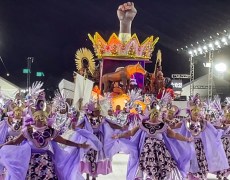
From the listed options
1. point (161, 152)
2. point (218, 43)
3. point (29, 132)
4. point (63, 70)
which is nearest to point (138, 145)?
point (161, 152)

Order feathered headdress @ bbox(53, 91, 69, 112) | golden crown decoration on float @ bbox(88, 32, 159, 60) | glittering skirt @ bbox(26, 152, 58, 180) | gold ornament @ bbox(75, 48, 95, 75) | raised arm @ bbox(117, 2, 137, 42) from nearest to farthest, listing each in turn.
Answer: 1. glittering skirt @ bbox(26, 152, 58, 180)
2. feathered headdress @ bbox(53, 91, 69, 112)
3. gold ornament @ bbox(75, 48, 95, 75)
4. golden crown decoration on float @ bbox(88, 32, 159, 60)
5. raised arm @ bbox(117, 2, 137, 42)

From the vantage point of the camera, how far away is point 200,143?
952 centimetres

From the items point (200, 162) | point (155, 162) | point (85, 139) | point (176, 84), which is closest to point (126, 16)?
point (176, 84)

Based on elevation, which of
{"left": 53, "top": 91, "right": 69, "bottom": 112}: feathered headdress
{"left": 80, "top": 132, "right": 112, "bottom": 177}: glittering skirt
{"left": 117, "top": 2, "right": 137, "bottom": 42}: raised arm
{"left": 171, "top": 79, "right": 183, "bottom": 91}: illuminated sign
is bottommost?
{"left": 80, "top": 132, "right": 112, "bottom": 177}: glittering skirt

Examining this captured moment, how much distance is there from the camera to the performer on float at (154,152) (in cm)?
796

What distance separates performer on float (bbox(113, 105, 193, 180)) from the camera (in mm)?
7957

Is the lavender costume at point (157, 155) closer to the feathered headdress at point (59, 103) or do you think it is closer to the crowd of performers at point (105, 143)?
the crowd of performers at point (105, 143)

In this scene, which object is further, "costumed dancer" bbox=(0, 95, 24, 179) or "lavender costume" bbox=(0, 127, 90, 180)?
"costumed dancer" bbox=(0, 95, 24, 179)

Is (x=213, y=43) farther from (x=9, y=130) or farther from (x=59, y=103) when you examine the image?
(x=9, y=130)

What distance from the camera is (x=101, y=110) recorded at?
10734mm

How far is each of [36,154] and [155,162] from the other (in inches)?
87.2

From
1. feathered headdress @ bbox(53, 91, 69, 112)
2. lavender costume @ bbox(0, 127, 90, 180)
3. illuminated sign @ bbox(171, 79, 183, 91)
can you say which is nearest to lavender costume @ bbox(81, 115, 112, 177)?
feathered headdress @ bbox(53, 91, 69, 112)

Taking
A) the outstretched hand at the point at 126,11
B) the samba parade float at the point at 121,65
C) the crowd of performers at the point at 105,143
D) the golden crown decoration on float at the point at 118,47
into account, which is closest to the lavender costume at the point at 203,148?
the crowd of performers at the point at 105,143

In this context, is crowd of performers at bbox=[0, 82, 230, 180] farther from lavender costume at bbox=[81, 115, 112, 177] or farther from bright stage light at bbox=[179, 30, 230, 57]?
bright stage light at bbox=[179, 30, 230, 57]
